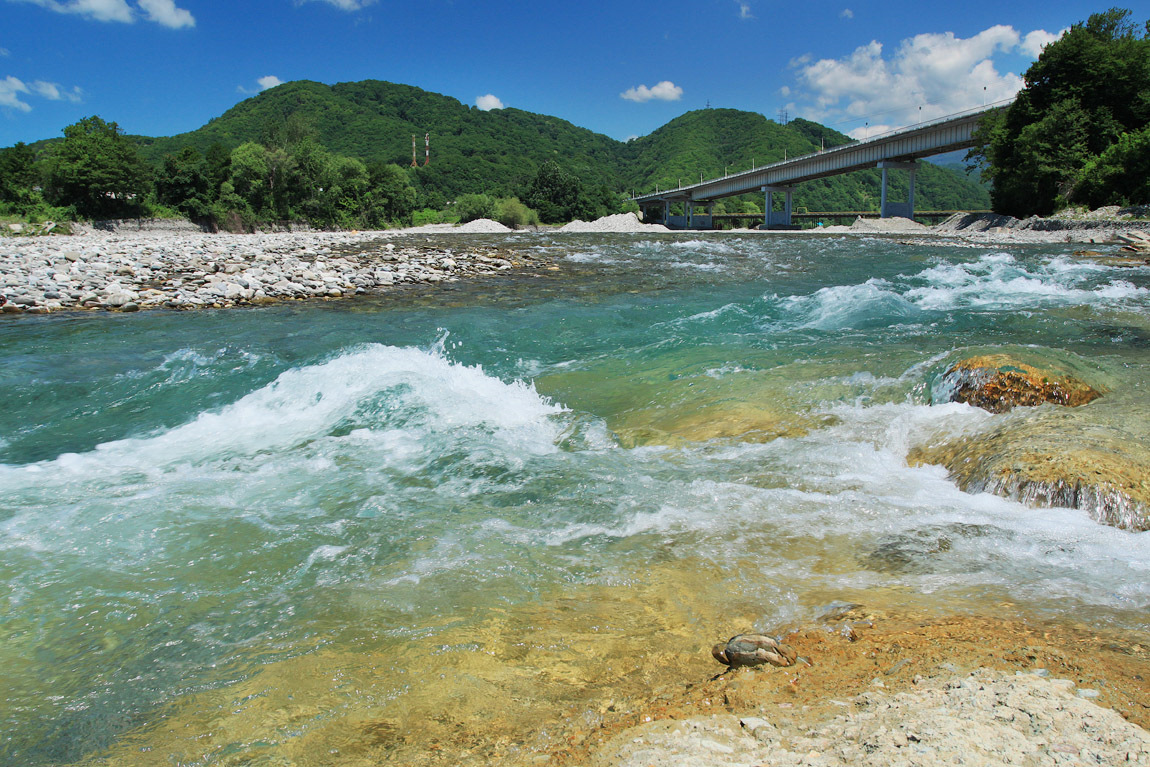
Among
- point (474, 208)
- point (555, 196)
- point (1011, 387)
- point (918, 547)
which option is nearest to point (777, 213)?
point (555, 196)

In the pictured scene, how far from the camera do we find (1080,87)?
122 ft

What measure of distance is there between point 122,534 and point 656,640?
4.05 meters

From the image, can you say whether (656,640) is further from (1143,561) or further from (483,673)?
(1143,561)

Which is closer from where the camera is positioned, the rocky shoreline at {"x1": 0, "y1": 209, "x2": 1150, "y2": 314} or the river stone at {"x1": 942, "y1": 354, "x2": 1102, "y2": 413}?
the river stone at {"x1": 942, "y1": 354, "x2": 1102, "y2": 413}

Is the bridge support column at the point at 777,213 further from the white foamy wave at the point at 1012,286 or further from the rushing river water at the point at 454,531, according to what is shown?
the rushing river water at the point at 454,531

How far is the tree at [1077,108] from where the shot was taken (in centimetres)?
3609

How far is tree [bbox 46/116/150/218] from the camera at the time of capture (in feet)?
156

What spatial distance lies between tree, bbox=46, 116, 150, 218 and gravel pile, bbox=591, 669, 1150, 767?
204ft

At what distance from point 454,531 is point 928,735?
320cm

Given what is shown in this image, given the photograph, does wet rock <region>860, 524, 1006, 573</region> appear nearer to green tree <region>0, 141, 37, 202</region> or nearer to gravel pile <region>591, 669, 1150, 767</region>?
gravel pile <region>591, 669, 1150, 767</region>

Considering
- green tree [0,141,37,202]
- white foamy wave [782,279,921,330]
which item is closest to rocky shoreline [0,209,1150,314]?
white foamy wave [782,279,921,330]

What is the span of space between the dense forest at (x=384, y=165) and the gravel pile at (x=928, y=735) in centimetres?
6018

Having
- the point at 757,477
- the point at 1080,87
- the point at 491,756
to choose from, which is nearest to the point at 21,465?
the point at 491,756

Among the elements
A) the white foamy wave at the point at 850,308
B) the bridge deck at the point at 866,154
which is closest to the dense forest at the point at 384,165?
the bridge deck at the point at 866,154
